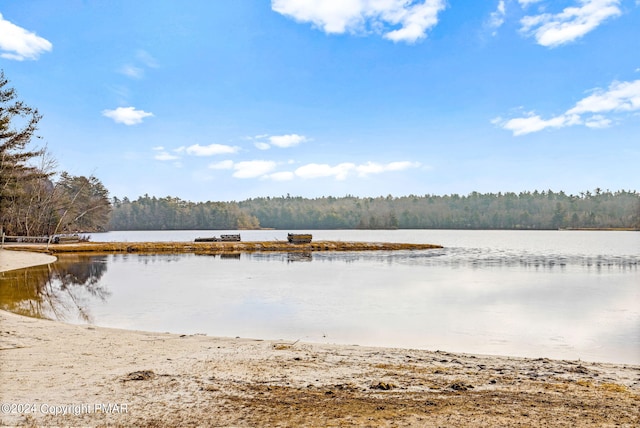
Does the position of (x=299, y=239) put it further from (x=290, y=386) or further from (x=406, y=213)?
(x=406, y=213)

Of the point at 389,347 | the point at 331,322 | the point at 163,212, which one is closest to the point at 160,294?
the point at 331,322

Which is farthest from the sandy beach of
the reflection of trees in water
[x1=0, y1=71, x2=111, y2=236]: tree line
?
[x1=0, y1=71, x2=111, y2=236]: tree line

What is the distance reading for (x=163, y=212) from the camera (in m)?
135

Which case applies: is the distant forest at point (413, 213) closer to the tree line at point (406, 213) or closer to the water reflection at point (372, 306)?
the tree line at point (406, 213)

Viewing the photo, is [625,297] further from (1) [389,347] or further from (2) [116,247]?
(2) [116,247]

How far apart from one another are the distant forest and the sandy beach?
129236 mm

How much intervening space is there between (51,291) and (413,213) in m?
145

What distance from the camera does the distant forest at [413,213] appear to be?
13475 cm

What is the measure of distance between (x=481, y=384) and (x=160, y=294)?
1232 cm

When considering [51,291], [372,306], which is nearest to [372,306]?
[372,306]

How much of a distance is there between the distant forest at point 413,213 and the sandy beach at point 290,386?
129m

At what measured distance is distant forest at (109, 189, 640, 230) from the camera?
13475 cm

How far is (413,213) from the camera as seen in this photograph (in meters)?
154

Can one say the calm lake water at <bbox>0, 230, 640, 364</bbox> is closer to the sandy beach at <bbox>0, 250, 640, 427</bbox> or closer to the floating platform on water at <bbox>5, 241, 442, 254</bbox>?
the sandy beach at <bbox>0, 250, 640, 427</bbox>
